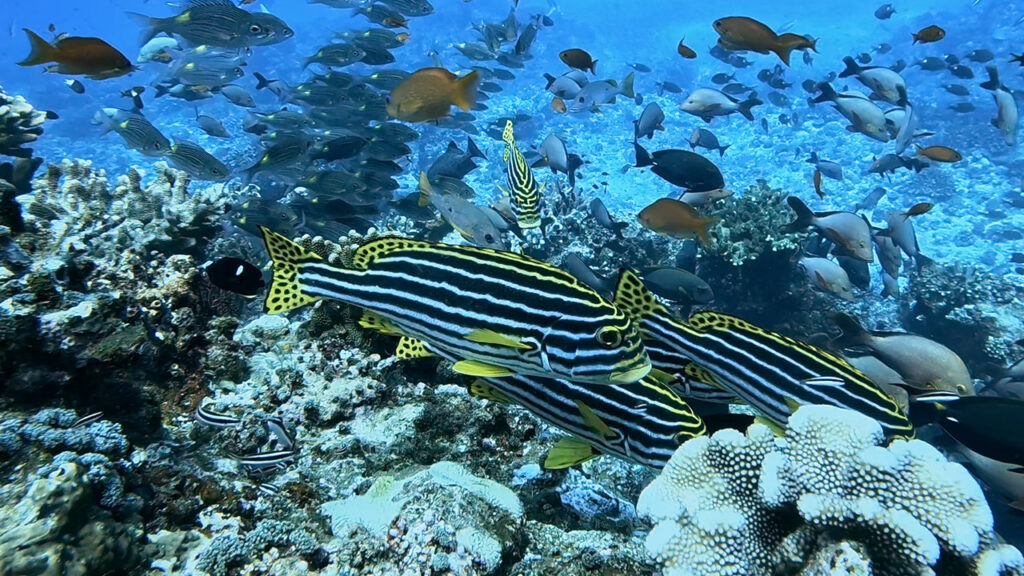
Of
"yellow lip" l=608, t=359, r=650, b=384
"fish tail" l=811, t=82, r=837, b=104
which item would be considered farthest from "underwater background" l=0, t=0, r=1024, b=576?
"fish tail" l=811, t=82, r=837, b=104

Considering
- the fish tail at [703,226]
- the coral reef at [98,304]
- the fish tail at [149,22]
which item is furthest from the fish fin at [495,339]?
the fish tail at [149,22]

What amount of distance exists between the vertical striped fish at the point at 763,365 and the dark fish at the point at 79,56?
6.64m

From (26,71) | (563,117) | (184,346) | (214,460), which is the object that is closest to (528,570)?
(214,460)

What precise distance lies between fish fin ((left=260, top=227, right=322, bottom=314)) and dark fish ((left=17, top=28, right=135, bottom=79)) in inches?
205

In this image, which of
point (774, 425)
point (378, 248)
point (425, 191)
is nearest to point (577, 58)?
point (425, 191)

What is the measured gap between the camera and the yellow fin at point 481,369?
2.24 m

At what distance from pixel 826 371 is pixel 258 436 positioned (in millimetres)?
3481

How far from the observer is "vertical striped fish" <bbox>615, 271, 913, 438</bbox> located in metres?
2.62

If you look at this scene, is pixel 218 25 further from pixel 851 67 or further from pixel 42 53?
pixel 851 67

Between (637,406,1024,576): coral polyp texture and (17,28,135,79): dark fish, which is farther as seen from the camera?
(17,28,135,79): dark fish

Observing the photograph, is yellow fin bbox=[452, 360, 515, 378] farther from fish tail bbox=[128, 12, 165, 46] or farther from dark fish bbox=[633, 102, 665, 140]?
fish tail bbox=[128, 12, 165, 46]

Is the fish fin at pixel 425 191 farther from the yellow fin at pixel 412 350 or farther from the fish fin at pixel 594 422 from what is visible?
the fish fin at pixel 594 422

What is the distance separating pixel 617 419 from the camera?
2.55 meters

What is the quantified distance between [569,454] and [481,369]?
680 millimetres
